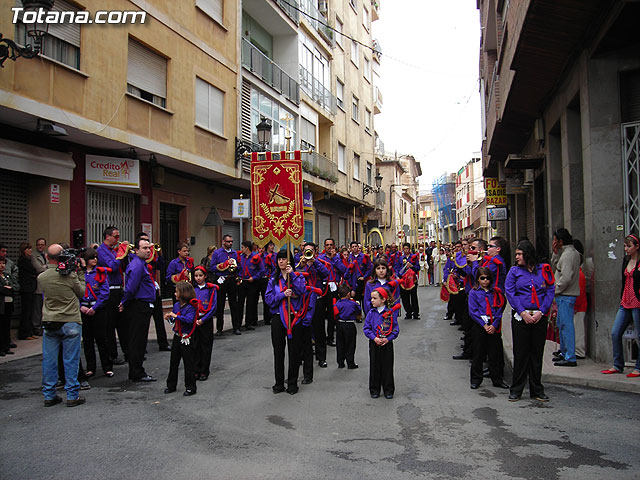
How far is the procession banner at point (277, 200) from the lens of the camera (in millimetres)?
8422

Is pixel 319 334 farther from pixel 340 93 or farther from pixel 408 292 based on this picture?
pixel 340 93

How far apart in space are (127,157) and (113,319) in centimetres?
659

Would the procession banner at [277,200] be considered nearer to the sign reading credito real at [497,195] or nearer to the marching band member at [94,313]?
the marching band member at [94,313]

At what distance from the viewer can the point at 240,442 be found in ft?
16.1

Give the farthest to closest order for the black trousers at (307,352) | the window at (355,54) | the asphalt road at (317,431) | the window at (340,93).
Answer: the window at (355,54), the window at (340,93), the black trousers at (307,352), the asphalt road at (317,431)

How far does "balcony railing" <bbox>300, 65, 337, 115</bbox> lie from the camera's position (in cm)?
2468

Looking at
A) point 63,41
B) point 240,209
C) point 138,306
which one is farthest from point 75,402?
point 240,209

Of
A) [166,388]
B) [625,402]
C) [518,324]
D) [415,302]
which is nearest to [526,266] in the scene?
[518,324]

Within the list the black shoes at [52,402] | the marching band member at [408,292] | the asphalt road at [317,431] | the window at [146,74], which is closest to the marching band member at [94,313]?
the asphalt road at [317,431]

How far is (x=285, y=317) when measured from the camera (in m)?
6.89

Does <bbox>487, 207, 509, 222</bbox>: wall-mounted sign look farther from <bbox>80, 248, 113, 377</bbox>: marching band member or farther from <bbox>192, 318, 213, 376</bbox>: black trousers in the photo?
<bbox>80, 248, 113, 377</bbox>: marching band member

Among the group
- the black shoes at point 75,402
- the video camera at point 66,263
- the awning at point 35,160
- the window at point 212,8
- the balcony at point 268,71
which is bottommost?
the black shoes at point 75,402

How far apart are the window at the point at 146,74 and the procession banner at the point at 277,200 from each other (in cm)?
660

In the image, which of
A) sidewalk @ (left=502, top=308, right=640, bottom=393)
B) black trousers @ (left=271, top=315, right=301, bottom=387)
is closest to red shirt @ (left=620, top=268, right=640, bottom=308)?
sidewalk @ (left=502, top=308, right=640, bottom=393)
